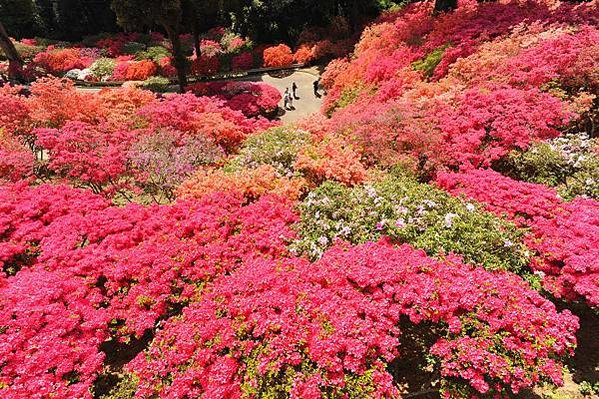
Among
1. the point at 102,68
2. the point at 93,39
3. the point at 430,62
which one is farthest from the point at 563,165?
the point at 93,39

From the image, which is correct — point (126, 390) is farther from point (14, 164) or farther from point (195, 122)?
point (195, 122)

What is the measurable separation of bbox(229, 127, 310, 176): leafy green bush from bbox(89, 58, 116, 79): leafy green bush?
29366mm

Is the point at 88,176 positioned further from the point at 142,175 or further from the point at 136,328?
the point at 136,328

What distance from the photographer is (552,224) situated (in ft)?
31.6

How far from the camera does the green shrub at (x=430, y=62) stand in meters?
20.7

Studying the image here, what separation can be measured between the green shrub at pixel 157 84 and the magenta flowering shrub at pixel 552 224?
26713 mm

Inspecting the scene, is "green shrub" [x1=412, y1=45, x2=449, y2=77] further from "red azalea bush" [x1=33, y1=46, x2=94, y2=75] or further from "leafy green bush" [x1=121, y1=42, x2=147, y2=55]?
"red azalea bush" [x1=33, y1=46, x2=94, y2=75]

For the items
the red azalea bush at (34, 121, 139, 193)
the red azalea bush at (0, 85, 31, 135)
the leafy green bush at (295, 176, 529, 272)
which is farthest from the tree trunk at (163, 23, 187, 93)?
the leafy green bush at (295, 176, 529, 272)

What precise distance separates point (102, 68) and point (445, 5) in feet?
109

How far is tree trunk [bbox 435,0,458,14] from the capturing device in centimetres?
2638

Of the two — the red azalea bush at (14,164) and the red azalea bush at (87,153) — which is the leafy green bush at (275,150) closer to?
the red azalea bush at (87,153)

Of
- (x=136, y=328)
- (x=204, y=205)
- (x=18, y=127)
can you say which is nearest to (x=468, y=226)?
(x=204, y=205)

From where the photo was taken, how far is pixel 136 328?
27.1 feet

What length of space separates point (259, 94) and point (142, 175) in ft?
48.1
